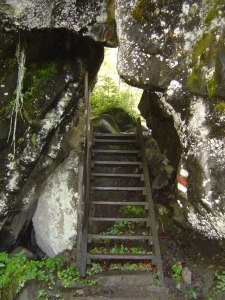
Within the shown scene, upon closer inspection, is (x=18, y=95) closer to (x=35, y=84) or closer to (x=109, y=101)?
(x=35, y=84)

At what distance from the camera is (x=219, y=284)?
5414 millimetres

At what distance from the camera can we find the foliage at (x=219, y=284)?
5.35 metres

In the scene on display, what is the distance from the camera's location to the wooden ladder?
17.5 feet

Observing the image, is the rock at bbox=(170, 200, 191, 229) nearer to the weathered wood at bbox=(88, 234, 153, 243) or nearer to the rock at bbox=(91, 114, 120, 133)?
the weathered wood at bbox=(88, 234, 153, 243)

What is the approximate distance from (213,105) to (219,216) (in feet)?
4.92

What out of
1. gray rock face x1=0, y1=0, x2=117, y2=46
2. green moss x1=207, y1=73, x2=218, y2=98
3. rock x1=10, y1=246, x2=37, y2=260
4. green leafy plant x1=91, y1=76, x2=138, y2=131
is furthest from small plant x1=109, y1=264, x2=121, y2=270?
green leafy plant x1=91, y1=76, x2=138, y2=131

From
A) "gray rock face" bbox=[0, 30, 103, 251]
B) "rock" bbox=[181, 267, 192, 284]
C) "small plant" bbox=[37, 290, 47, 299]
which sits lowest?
"small plant" bbox=[37, 290, 47, 299]

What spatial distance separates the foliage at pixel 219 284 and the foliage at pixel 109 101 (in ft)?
20.2

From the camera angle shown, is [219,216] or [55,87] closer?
[219,216]

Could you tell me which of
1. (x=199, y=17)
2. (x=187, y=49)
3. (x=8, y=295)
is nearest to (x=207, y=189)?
(x=187, y=49)

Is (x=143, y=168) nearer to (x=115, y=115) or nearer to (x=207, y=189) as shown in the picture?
(x=207, y=189)

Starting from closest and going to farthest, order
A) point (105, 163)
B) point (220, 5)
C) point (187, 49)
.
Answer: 1. point (220, 5)
2. point (187, 49)
3. point (105, 163)

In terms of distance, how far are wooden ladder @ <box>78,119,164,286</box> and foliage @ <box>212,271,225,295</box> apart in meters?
1.17

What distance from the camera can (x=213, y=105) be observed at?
3.86 metres
